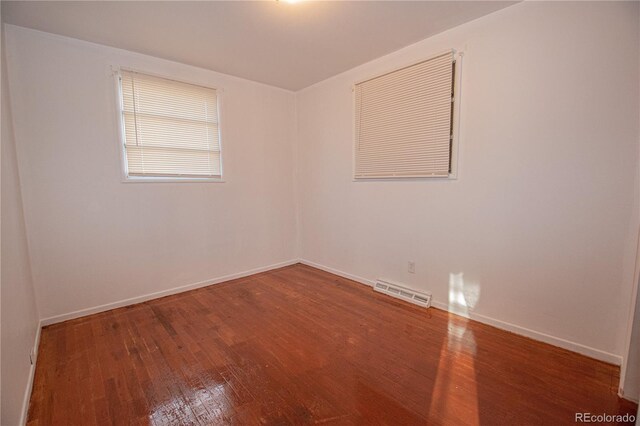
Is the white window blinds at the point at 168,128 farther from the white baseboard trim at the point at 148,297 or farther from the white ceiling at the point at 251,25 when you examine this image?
the white baseboard trim at the point at 148,297

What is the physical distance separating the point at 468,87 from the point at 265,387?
3.04 metres

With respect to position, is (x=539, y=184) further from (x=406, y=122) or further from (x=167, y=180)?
(x=167, y=180)

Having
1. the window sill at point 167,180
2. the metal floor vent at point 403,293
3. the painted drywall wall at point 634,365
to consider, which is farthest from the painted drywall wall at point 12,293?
the painted drywall wall at point 634,365

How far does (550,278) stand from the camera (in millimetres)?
2256

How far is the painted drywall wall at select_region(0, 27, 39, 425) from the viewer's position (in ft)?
4.58

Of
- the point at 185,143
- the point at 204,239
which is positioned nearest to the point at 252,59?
the point at 185,143

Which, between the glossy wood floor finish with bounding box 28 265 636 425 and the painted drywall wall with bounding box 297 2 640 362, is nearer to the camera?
the glossy wood floor finish with bounding box 28 265 636 425

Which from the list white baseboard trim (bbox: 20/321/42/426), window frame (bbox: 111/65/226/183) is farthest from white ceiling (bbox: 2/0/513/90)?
white baseboard trim (bbox: 20/321/42/426)

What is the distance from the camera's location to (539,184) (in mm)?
2254

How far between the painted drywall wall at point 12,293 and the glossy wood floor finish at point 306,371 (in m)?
0.26

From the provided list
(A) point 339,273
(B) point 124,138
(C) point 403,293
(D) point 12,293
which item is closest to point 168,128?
(B) point 124,138

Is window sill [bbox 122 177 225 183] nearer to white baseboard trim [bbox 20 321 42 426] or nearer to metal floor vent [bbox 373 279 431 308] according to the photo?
white baseboard trim [bbox 20 321 42 426]

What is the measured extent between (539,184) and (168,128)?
3.88 meters

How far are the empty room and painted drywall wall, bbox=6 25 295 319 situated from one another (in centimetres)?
2
